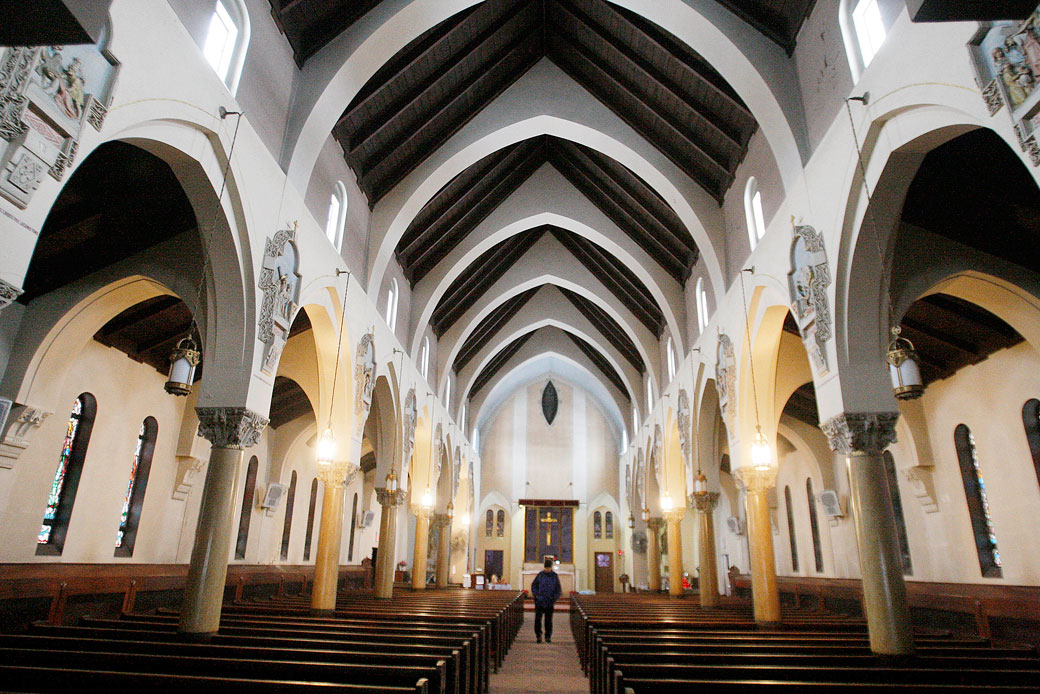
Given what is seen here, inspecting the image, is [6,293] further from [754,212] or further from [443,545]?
[443,545]

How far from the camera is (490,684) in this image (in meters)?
9.13

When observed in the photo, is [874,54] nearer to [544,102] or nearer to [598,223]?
[544,102]

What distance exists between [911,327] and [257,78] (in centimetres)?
1288

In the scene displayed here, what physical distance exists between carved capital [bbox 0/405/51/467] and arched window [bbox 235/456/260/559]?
306 inches

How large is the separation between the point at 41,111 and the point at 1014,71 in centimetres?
761

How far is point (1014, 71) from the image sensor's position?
4.83 metres

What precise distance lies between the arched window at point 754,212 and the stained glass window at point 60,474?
1369 centimetres

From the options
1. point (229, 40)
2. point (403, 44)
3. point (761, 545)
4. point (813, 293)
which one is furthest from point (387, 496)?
point (813, 293)

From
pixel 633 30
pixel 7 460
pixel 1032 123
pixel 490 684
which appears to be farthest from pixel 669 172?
pixel 7 460

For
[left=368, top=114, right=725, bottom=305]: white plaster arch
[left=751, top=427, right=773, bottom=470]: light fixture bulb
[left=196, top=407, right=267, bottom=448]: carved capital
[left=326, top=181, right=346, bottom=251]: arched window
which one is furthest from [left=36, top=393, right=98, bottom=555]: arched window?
[left=751, top=427, right=773, bottom=470]: light fixture bulb

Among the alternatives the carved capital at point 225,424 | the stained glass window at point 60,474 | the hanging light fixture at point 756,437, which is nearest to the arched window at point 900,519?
the hanging light fixture at point 756,437

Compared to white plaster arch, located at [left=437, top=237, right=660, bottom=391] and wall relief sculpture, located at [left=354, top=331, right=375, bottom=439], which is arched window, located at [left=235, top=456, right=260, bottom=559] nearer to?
wall relief sculpture, located at [left=354, top=331, right=375, bottom=439]

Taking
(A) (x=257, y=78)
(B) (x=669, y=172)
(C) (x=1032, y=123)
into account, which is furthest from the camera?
(B) (x=669, y=172)

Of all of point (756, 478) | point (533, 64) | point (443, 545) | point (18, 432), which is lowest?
point (443, 545)
